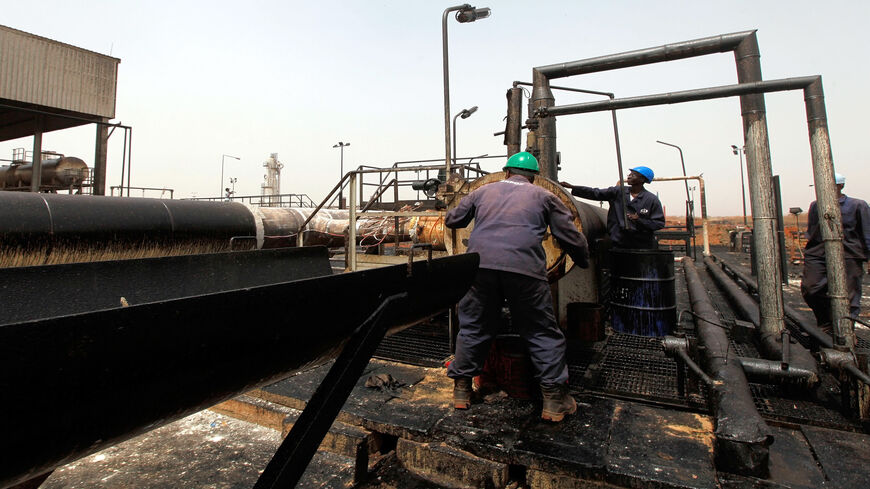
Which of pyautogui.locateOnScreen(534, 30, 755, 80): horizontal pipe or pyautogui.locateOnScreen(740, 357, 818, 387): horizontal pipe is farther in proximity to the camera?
pyautogui.locateOnScreen(534, 30, 755, 80): horizontal pipe

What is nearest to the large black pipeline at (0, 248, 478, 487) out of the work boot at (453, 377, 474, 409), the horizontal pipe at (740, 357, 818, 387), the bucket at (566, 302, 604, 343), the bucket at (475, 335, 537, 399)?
the work boot at (453, 377, 474, 409)

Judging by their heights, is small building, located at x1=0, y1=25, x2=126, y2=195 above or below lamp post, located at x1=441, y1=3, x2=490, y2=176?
above

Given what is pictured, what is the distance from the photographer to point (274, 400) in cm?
359

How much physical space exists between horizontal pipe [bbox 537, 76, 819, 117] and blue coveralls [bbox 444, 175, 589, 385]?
192 cm

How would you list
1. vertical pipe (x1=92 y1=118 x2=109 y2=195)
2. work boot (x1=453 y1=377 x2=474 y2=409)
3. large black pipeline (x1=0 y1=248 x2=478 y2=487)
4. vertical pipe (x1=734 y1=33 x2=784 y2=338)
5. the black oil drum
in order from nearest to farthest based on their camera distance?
large black pipeline (x1=0 y1=248 x2=478 y2=487), work boot (x1=453 y1=377 x2=474 y2=409), vertical pipe (x1=734 y1=33 x2=784 y2=338), the black oil drum, vertical pipe (x1=92 y1=118 x2=109 y2=195)

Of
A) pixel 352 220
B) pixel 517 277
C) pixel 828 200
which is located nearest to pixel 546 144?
pixel 352 220

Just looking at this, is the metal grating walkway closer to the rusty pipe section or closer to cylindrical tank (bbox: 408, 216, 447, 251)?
cylindrical tank (bbox: 408, 216, 447, 251)

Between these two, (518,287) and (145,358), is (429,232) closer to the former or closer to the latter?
(518,287)

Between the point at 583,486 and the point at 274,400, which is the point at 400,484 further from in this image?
the point at 274,400

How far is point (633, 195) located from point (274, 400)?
4813mm

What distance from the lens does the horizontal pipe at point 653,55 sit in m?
4.25

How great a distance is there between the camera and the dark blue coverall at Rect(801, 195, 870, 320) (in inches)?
200

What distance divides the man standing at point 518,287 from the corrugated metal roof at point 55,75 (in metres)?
19.8

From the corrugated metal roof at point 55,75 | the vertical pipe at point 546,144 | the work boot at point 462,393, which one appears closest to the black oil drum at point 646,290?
the vertical pipe at point 546,144
